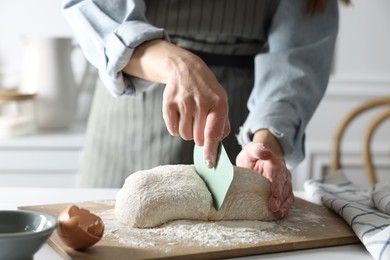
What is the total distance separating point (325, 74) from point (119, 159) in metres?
0.45

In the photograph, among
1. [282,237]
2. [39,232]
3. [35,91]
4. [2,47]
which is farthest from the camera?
[2,47]

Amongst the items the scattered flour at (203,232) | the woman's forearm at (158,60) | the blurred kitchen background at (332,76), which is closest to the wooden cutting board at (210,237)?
the scattered flour at (203,232)

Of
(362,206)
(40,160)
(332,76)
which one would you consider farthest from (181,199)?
(332,76)

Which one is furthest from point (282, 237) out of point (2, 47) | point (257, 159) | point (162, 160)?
point (2, 47)

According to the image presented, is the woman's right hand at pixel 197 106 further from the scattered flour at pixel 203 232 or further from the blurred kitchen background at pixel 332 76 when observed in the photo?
the blurred kitchen background at pixel 332 76

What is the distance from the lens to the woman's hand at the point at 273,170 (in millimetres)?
1165

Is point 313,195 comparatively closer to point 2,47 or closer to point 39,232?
point 39,232

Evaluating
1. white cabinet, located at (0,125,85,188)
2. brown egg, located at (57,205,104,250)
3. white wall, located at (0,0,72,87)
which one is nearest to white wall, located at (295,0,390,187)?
white cabinet, located at (0,125,85,188)

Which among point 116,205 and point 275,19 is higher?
point 275,19

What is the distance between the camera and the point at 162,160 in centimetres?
158

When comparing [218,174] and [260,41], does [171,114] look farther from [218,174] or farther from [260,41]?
[260,41]

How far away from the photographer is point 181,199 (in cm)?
110

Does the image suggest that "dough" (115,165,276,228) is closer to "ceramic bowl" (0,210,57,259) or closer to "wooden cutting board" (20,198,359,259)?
"wooden cutting board" (20,198,359,259)

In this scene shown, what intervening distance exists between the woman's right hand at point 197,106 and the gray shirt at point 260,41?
26 cm
